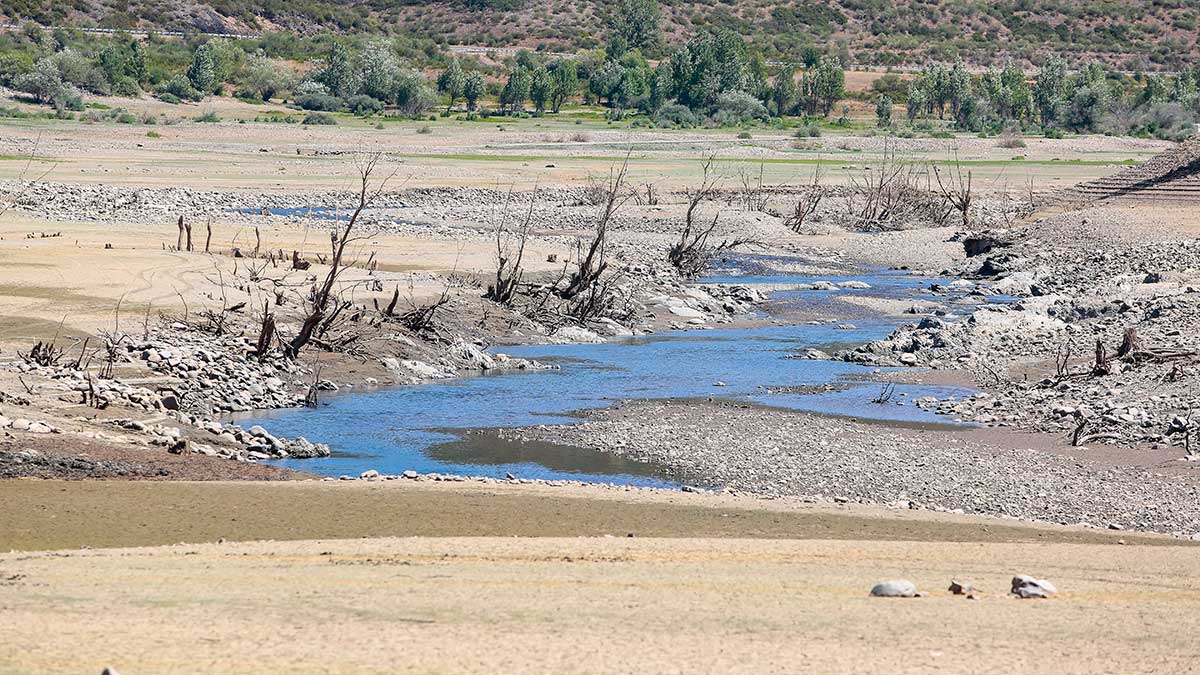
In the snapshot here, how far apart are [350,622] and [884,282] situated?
97.9 ft

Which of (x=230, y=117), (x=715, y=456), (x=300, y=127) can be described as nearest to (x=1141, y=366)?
(x=715, y=456)

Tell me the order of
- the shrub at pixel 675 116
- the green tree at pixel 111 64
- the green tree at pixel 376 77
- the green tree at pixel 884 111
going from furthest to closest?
the green tree at pixel 884 111, the green tree at pixel 376 77, the shrub at pixel 675 116, the green tree at pixel 111 64

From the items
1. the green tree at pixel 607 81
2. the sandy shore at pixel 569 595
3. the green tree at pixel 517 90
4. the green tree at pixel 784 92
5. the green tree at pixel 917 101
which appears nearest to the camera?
the sandy shore at pixel 569 595

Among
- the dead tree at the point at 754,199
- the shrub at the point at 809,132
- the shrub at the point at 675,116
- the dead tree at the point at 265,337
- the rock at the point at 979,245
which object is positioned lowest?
the shrub at the point at 675,116

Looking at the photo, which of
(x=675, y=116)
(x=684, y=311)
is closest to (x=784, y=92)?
(x=675, y=116)

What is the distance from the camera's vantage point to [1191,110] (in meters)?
109

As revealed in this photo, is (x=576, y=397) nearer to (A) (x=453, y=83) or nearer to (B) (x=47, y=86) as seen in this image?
(B) (x=47, y=86)

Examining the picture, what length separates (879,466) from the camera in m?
16.7

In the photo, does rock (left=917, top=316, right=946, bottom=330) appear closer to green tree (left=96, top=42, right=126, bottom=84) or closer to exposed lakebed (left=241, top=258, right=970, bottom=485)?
exposed lakebed (left=241, top=258, right=970, bottom=485)

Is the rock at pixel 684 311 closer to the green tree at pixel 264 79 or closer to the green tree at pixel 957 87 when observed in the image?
the green tree at pixel 264 79

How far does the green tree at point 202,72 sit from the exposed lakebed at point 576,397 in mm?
84014

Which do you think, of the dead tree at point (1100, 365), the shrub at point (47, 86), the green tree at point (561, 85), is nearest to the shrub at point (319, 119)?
the shrub at point (47, 86)

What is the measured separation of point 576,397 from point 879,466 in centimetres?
572

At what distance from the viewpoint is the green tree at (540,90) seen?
11406cm
